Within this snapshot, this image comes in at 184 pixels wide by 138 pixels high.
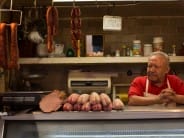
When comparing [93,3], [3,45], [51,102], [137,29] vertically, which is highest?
[93,3]

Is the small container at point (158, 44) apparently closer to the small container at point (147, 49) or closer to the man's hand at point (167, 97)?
the small container at point (147, 49)

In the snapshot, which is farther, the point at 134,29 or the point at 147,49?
the point at 134,29

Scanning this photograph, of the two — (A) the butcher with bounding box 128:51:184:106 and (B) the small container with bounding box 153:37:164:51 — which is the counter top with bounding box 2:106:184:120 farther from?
(B) the small container with bounding box 153:37:164:51

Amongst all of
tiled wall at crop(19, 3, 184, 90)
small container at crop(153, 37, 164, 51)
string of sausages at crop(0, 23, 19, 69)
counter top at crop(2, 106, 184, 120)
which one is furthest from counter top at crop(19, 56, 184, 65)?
counter top at crop(2, 106, 184, 120)

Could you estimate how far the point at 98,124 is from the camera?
1937 mm

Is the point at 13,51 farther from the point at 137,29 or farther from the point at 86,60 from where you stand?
the point at 137,29

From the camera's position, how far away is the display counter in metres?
1.93

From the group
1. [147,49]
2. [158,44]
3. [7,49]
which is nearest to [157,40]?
[158,44]

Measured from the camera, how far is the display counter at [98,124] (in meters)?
1.93

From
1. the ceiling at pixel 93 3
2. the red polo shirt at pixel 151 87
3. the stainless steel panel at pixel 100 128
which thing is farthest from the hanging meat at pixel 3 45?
the ceiling at pixel 93 3

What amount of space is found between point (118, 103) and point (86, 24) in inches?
121

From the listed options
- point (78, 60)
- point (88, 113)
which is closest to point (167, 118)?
point (88, 113)

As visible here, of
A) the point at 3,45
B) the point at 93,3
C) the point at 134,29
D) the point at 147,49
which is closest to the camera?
the point at 3,45

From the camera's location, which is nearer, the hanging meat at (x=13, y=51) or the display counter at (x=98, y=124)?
the display counter at (x=98, y=124)
